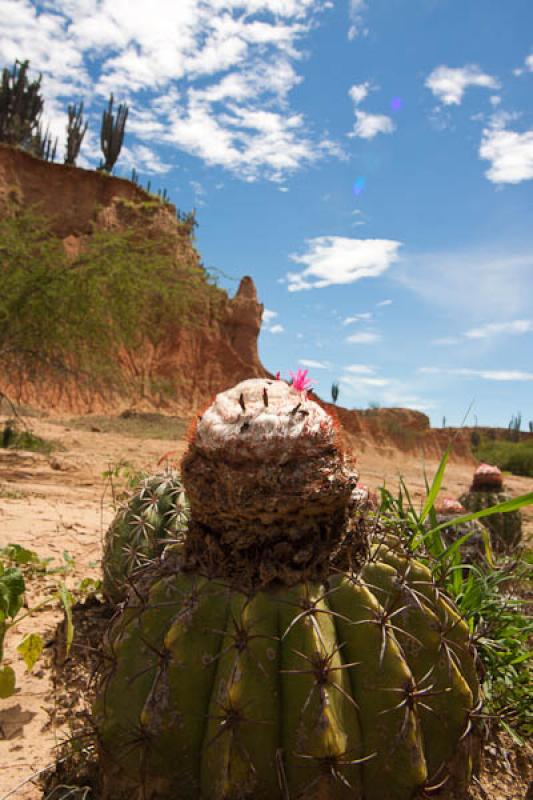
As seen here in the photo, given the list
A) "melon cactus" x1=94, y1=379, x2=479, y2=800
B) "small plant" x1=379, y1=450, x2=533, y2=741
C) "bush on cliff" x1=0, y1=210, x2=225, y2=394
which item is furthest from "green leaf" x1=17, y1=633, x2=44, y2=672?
"bush on cliff" x1=0, y1=210, x2=225, y2=394

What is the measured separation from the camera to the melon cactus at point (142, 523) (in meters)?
3.08

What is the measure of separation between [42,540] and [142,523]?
90.5 inches

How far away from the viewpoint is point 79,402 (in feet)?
89.8

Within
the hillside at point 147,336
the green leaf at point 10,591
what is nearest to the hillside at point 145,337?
the hillside at point 147,336

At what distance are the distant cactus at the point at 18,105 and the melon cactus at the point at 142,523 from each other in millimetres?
35393

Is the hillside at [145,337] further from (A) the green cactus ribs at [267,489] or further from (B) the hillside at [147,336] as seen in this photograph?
(A) the green cactus ribs at [267,489]

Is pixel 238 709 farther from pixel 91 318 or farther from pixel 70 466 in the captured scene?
pixel 91 318

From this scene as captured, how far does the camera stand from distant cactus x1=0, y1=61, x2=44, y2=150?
32812 millimetres

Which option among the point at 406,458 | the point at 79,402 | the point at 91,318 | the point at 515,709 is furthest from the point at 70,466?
the point at 406,458

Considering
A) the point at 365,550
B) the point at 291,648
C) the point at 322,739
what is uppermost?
the point at 365,550

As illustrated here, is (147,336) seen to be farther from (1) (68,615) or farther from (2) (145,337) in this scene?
(1) (68,615)

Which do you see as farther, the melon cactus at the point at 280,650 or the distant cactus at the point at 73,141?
the distant cactus at the point at 73,141

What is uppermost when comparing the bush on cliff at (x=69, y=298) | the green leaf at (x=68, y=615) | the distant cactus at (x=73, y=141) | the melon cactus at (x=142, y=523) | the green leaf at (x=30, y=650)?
the distant cactus at (x=73, y=141)

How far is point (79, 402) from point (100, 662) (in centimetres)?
2686
